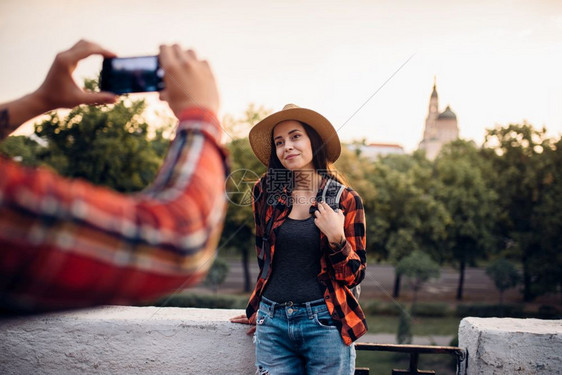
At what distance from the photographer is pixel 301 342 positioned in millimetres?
2031

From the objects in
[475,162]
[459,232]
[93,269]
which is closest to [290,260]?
[93,269]

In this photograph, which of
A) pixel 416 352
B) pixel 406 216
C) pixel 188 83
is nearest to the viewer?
pixel 188 83

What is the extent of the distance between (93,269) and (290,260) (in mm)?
1572

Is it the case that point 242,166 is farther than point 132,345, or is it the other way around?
point 242,166

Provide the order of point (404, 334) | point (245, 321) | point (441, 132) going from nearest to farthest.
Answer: point (245, 321) < point (404, 334) < point (441, 132)

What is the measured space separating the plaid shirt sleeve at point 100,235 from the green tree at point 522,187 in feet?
68.3

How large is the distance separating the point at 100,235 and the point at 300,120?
6.28 feet

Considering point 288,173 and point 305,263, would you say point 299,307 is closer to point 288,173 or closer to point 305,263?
point 305,263

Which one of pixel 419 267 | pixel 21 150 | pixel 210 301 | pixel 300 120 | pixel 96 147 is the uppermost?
pixel 96 147

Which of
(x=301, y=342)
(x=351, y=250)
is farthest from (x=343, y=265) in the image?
(x=301, y=342)

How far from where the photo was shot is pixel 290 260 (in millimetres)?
2115

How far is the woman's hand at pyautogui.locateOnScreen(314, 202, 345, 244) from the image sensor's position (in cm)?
195

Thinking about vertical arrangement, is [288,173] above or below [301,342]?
above

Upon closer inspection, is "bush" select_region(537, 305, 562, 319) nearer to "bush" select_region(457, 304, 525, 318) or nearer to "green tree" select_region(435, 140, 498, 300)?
"bush" select_region(457, 304, 525, 318)
